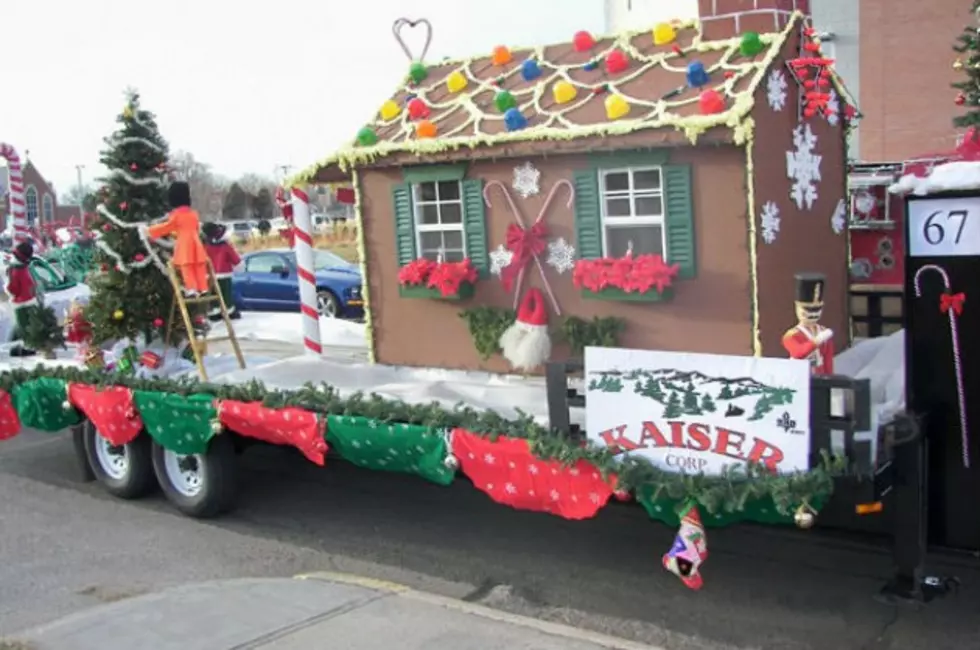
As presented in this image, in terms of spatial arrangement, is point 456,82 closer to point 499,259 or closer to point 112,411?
point 499,259

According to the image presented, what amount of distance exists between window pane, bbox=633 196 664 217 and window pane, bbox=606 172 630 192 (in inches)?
4.9

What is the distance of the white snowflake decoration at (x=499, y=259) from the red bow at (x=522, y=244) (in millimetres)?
106

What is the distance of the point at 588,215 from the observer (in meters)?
6.87

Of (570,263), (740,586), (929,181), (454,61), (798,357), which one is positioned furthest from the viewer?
(454,61)

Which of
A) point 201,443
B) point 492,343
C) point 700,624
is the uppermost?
point 492,343

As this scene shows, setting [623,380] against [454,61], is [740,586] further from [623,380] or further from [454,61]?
Result: [454,61]

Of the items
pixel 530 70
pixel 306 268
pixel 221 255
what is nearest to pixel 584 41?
pixel 530 70

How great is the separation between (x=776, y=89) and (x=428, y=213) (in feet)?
8.85

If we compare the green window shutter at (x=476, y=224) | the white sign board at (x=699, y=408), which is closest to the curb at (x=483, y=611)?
the white sign board at (x=699, y=408)

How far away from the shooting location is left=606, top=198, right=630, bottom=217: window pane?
6770mm

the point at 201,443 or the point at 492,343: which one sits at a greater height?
the point at 492,343

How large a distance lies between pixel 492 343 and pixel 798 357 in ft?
9.35

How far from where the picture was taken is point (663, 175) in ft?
21.4

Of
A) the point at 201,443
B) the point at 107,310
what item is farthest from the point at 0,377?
the point at 201,443
